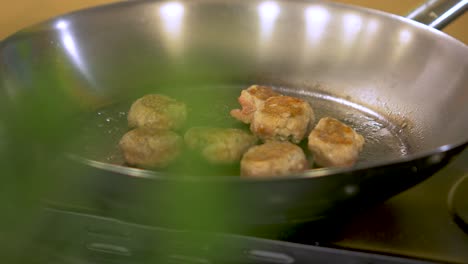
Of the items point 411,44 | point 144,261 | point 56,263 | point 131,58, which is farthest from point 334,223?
point 131,58

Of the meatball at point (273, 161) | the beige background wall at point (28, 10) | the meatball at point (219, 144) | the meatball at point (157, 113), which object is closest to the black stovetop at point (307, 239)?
the meatball at point (273, 161)

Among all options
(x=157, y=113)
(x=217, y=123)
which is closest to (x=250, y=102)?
(x=217, y=123)

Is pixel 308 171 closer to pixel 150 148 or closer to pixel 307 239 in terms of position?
pixel 307 239

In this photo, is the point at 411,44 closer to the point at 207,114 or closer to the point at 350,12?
the point at 350,12

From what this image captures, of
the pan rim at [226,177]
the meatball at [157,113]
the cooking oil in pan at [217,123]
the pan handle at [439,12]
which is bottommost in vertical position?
the cooking oil in pan at [217,123]

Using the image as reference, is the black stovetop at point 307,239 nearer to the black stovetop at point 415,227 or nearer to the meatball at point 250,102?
the black stovetop at point 415,227
